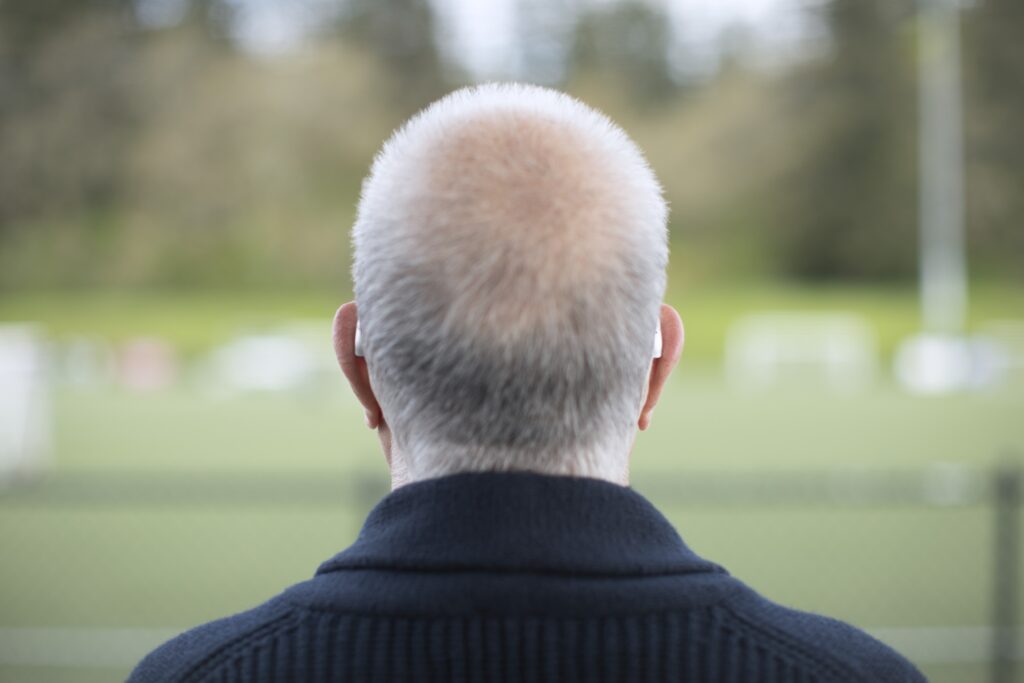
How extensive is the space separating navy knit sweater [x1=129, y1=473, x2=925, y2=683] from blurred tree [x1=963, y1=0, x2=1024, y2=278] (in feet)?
138

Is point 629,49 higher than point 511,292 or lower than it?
higher

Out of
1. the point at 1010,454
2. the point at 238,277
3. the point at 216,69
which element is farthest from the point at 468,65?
the point at 1010,454

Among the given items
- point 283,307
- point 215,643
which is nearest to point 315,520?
point 215,643

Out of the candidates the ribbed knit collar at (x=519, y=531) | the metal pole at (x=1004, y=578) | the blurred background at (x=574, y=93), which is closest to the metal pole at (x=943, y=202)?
the blurred background at (x=574, y=93)

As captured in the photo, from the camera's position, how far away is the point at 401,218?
3.58ft

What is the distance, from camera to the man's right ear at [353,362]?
125 cm

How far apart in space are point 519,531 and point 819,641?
32 cm

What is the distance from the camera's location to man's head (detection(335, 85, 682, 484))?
3.44 feet

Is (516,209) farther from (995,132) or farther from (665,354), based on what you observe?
(995,132)

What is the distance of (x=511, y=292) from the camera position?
1043 mm

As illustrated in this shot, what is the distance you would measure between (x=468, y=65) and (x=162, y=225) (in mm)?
13965

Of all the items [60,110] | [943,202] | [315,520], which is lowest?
[315,520]

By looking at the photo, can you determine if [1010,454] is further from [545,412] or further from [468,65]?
[468,65]

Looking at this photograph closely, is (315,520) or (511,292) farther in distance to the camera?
(315,520)
